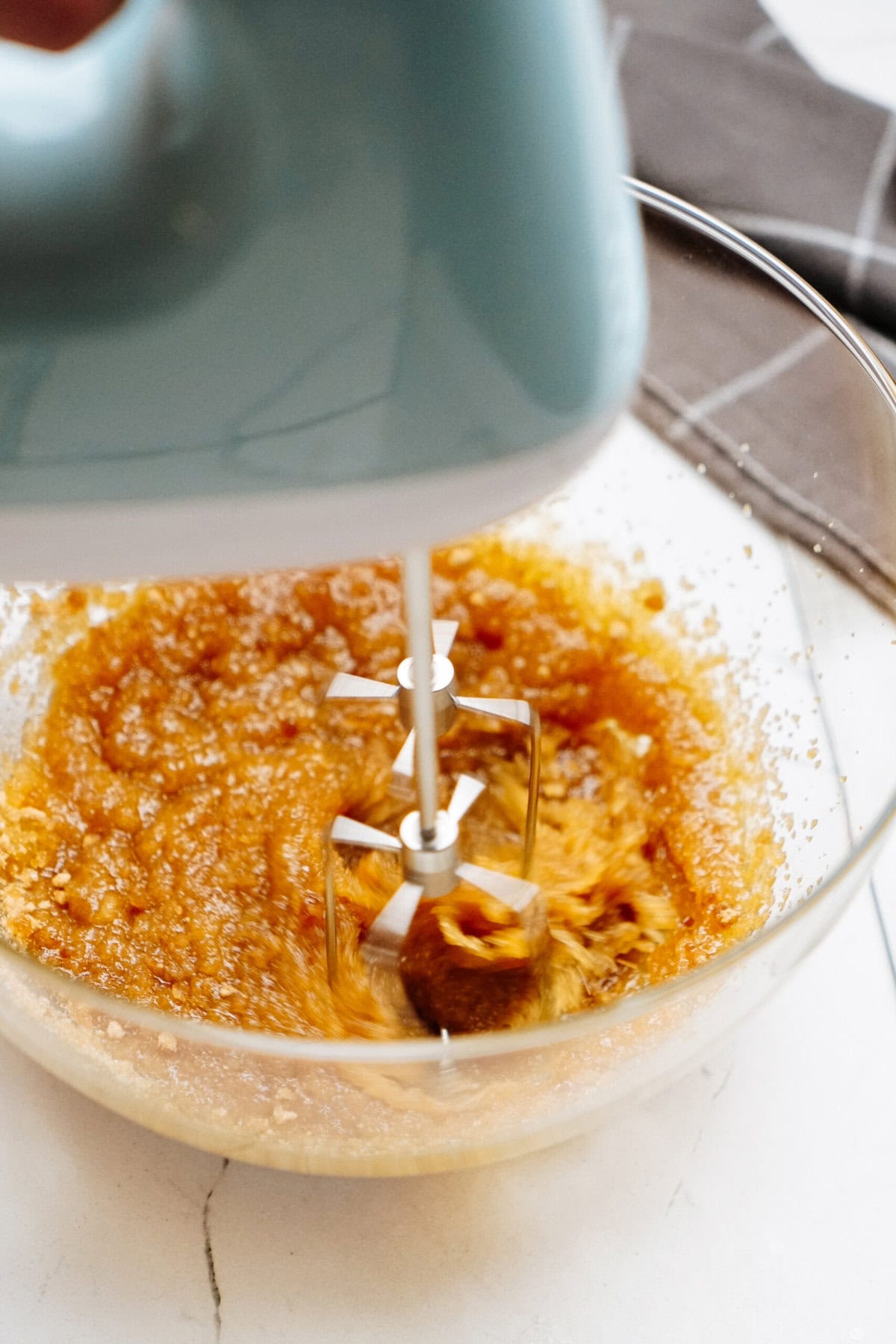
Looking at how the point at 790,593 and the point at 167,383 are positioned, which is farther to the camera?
the point at 790,593

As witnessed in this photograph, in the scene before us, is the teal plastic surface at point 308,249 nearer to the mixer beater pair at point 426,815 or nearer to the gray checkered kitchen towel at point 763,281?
the mixer beater pair at point 426,815

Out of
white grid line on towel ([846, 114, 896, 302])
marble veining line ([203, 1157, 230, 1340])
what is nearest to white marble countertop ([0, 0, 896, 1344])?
marble veining line ([203, 1157, 230, 1340])

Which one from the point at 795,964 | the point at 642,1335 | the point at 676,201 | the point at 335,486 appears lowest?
the point at 642,1335

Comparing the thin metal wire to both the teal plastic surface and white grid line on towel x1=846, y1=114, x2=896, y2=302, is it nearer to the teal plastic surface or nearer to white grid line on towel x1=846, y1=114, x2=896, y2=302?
the teal plastic surface

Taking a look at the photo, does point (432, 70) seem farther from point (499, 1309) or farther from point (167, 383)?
point (499, 1309)

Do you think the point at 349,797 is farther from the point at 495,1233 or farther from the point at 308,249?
the point at 308,249

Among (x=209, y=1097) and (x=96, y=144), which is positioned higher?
(x=96, y=144)

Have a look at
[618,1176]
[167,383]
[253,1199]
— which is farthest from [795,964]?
[167,383]

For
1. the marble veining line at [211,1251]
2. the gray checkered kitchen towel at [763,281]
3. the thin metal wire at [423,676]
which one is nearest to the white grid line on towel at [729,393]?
the gray checkered kitchen towel at [763,281]
